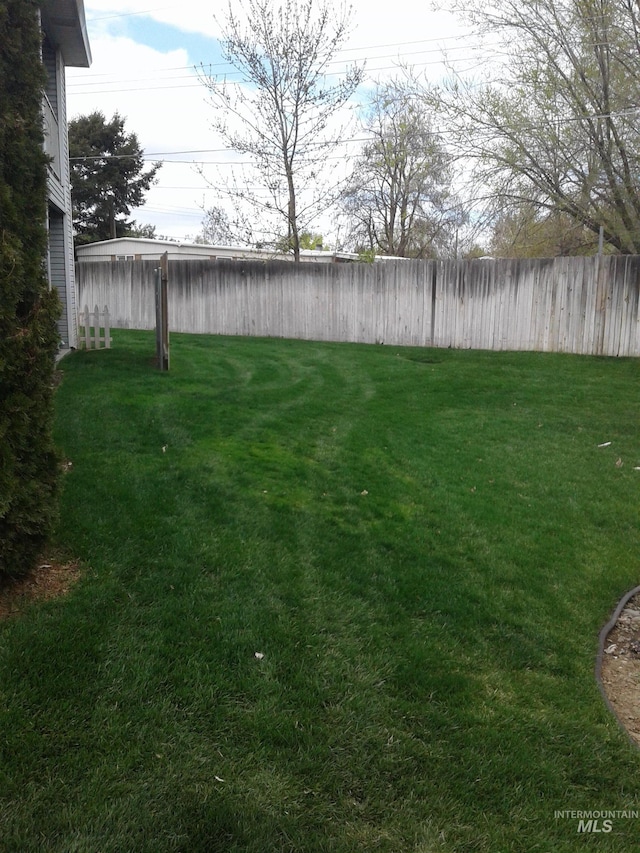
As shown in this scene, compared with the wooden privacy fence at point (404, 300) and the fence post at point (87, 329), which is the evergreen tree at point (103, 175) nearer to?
the wooden privacy fence at point (404, 300)

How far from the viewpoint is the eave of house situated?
940 centimetres

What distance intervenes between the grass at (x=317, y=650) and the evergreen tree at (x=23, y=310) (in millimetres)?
487

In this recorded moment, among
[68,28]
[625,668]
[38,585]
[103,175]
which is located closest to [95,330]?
[68,28]

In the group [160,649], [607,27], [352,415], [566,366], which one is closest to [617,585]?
[160,649]

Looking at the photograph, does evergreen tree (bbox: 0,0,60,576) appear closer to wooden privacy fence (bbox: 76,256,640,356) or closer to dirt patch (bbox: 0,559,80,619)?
dirt patch (bbox: 0,559,80,619)

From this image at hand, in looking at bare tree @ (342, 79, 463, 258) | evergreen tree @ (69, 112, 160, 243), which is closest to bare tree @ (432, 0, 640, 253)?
bare tree @ (342, 79, 463, 258)

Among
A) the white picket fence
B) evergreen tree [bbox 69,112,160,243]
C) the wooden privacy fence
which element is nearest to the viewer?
the white picket fence

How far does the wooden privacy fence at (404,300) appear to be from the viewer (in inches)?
480

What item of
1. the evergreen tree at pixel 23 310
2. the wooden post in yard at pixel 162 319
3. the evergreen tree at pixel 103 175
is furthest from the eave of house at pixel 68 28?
the evergreen tree at pixel 103 175

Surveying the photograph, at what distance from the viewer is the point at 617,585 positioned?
4.03 m

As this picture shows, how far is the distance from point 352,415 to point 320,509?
313 cm

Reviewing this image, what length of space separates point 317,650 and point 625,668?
1537mm

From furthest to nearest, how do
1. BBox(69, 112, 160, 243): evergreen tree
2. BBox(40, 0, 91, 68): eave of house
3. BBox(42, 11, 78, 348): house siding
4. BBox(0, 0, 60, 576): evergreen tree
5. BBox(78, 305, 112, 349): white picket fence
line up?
BBox(69, 112, 160, 243): evergreen tree < BBox(78, 305, 112, 349): white picket fence < BBox(42, 11, 78, 348): house siding < BBox(40, 0, 91, 68): eave of house < BBox(0, 0, 60, 576): evergreen tree

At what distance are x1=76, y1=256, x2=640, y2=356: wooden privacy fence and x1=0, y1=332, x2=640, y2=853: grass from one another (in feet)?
20.8
